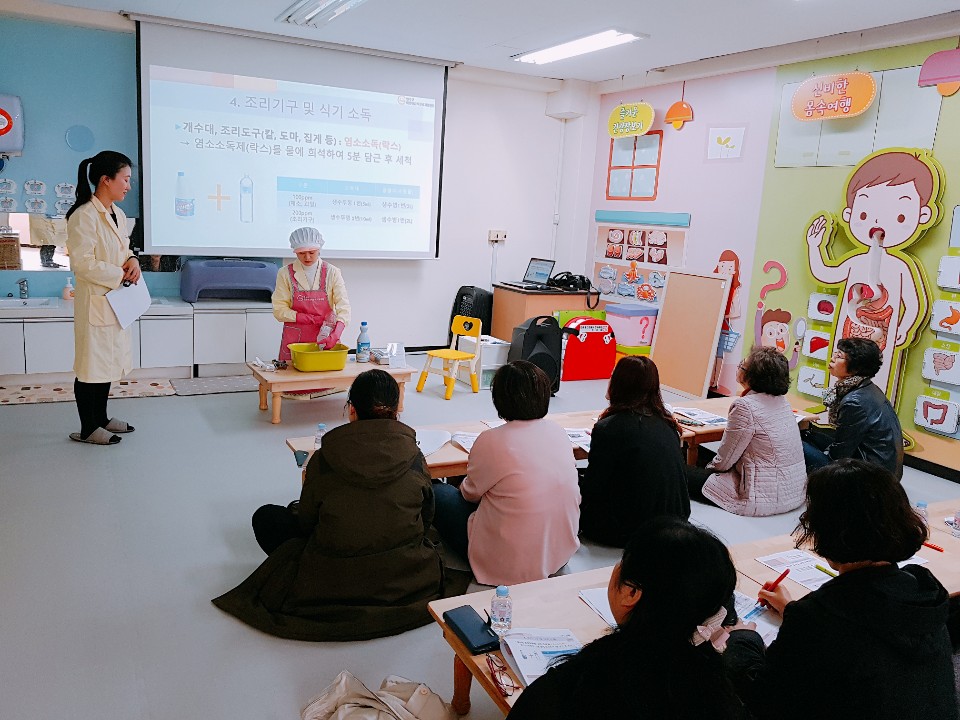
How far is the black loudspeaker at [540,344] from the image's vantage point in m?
5.82

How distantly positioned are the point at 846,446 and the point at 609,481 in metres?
1.46

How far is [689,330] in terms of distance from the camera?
6.43 m

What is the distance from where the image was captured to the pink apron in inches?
208

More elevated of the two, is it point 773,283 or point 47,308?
point 773,283

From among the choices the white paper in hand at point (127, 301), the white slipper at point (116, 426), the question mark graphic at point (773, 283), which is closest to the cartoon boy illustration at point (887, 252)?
the question mark graphic at point (773, 283)

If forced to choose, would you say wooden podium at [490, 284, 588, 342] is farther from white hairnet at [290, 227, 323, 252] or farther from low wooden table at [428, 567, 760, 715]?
low wooden table at [428, 567, 760, 715]

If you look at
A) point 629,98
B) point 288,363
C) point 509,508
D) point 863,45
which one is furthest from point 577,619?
point 629,98

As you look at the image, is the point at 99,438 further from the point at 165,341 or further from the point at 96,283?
the point at 165,341

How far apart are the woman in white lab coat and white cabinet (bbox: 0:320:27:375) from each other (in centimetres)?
130

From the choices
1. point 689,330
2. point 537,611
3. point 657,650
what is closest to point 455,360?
point 689,330

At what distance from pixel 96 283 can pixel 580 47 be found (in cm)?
402

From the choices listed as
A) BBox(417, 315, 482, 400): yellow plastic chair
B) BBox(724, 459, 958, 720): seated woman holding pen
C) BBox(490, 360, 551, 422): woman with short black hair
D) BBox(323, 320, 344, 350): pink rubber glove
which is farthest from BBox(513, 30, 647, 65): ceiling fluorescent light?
BBox(724, 459, 958, 720): seated woman holding pen

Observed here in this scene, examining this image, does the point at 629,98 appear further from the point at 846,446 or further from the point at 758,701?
the point at 758,701

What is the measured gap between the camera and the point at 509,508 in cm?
272
